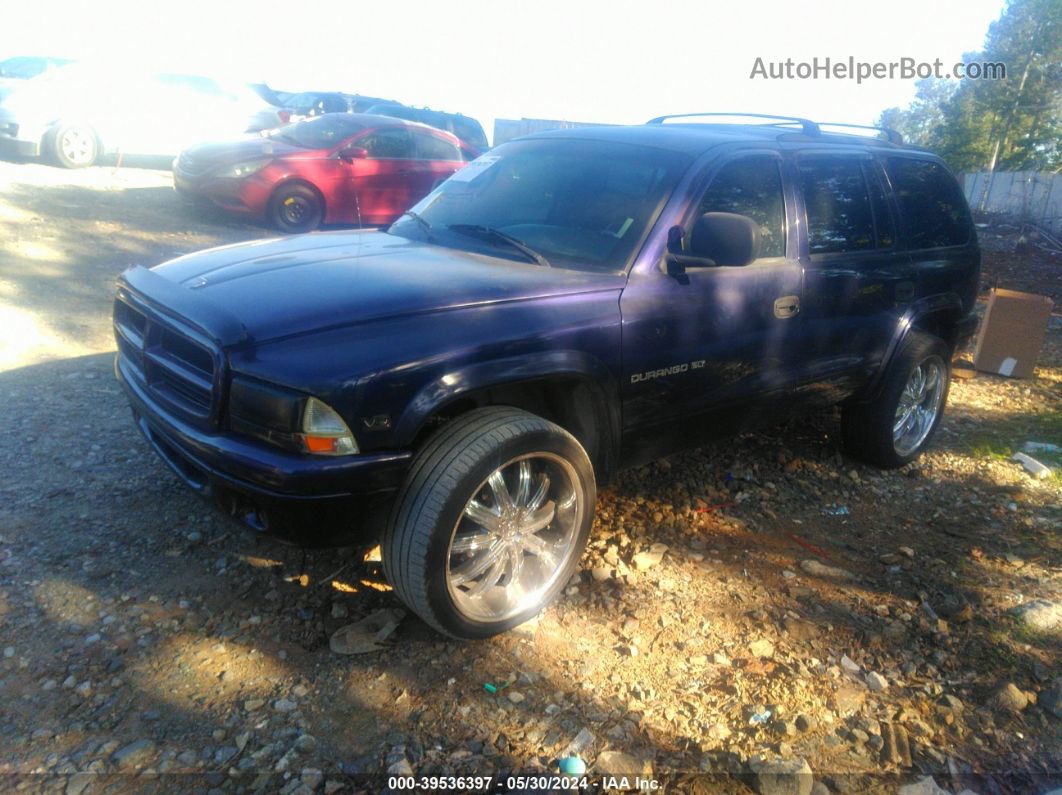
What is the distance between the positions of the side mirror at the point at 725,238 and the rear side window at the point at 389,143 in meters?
7.84

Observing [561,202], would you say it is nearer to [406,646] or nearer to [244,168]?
[406,646]

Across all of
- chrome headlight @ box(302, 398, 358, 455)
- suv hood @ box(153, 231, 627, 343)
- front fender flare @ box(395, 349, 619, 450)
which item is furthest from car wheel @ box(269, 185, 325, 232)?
chrome headlight @ box(302, 398, 358, 455)

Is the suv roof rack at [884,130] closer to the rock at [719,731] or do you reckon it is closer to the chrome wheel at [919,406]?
the chrome wheel at [919,406]

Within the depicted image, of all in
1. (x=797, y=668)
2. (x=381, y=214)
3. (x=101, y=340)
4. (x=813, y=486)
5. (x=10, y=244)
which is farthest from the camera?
(x=381, y=214)

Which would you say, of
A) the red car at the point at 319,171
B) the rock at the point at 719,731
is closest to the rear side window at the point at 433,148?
the red car at the point at 319,171

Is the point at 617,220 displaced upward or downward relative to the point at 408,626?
upward

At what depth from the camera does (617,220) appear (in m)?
3.35

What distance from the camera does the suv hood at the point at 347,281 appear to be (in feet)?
8.56

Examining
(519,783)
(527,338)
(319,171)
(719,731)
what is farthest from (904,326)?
(319,171)

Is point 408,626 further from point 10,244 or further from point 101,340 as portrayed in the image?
point 10,244

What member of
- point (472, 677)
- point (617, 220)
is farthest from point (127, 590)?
point (617, 220)

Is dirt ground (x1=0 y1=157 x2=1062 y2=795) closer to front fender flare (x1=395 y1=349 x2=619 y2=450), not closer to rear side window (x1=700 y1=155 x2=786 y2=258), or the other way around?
front fender flare (x1=395 y1=349 x2=619 y2=450)

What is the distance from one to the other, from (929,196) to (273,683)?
4276 millimetres

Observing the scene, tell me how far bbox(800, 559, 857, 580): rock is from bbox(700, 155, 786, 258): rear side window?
4.69ft
